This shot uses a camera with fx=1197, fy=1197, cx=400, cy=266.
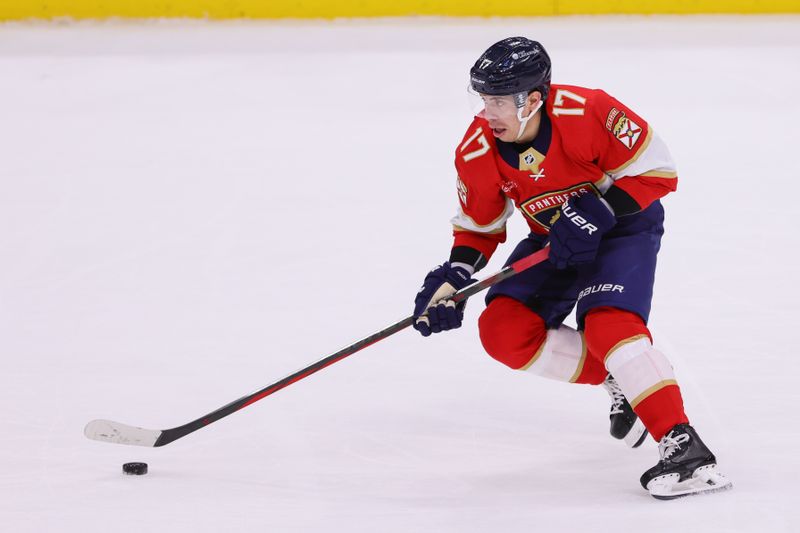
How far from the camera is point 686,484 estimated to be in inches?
102

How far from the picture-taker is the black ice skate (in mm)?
2580

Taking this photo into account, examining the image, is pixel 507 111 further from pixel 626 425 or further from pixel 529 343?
pixel 626 425

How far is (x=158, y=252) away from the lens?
450 cm

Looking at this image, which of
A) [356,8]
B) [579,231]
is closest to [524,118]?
[579,231]

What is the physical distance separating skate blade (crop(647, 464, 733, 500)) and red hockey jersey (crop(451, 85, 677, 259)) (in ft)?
2.16

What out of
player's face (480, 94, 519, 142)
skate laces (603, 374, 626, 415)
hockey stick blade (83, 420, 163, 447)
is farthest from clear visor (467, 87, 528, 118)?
hockey stick blade (83, 420, 163, 447)

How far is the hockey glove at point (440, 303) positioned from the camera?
291cm

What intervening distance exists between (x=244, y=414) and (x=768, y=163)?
284 cm

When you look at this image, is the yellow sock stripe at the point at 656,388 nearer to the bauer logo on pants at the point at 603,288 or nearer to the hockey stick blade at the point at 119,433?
the bauer logo on pants at the point at 603,288

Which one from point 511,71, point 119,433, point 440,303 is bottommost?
point 119,433

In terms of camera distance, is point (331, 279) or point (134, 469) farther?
point (331, 279)

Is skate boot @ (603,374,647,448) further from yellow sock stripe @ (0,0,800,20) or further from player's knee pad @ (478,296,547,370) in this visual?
yellow sock stripe @ (0,0,800,20)

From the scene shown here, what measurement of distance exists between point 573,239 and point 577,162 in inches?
7.6

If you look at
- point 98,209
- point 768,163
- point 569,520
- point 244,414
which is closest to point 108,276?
point 98,209
